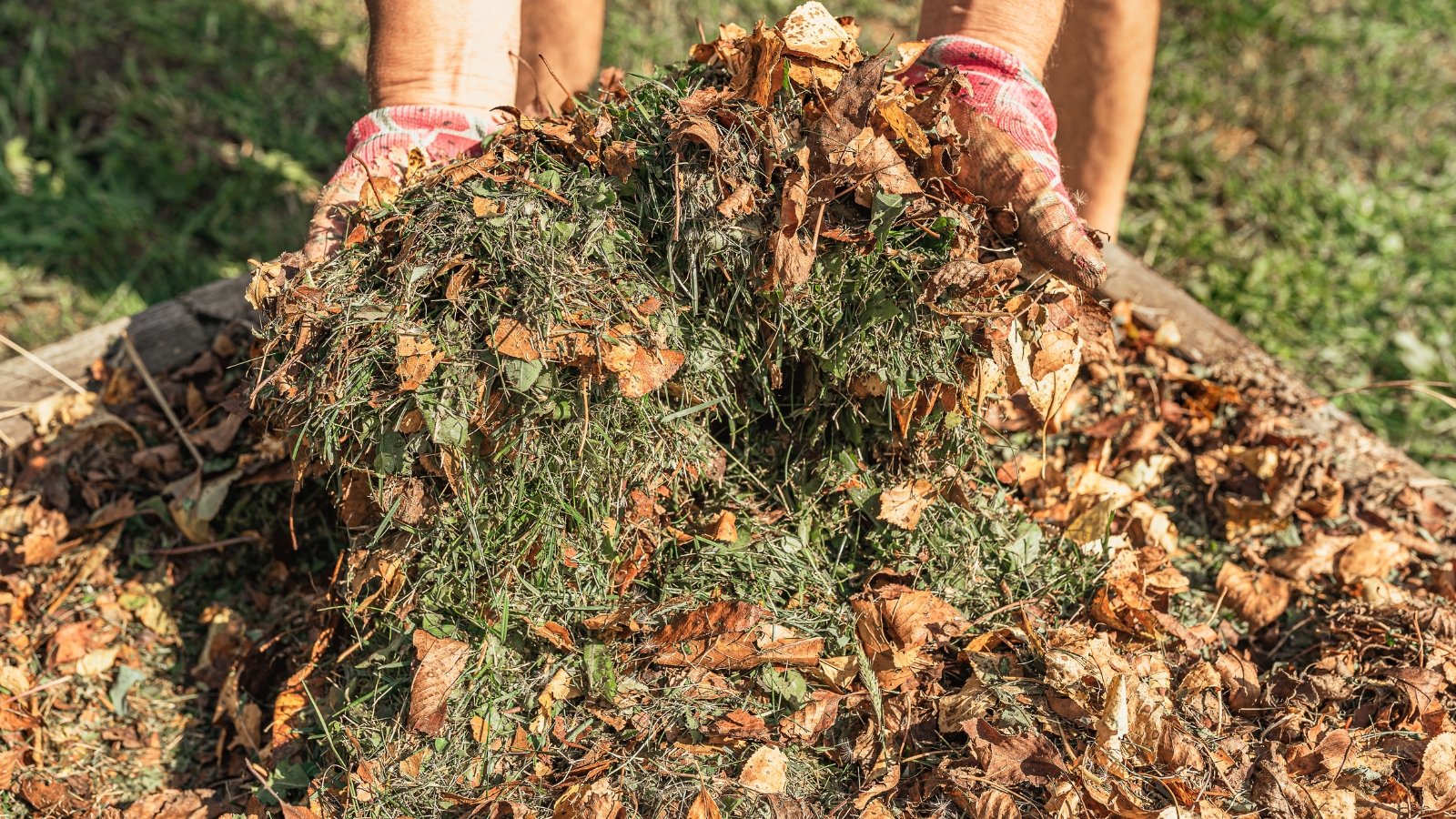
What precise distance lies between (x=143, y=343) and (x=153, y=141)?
1.52 meters

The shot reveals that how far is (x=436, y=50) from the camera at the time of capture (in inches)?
91.2

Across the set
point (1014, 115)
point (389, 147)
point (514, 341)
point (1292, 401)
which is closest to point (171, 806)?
point (514, 341)

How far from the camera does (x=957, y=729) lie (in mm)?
1962

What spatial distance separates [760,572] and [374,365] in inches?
32.3

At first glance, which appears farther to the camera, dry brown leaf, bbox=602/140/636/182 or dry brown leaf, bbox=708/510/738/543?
dry brown leaf, bbox=708/510/738/543

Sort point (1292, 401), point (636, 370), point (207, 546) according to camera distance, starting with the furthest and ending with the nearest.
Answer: point (1292, 401) → point (207, 546) → point (636, 370)

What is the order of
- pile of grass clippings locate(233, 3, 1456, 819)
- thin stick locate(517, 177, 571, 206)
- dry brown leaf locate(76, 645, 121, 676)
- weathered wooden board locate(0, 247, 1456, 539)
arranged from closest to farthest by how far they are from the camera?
pile of grass clippings locate(233, 3, 1456, 819), thin stick locate(517, 177, 571, 206), dry brown leaf locate(76, 645, 121, 676), weathered wooden board locate(0, 247, 1456, 539)

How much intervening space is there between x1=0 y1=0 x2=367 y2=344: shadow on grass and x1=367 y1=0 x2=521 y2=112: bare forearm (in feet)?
4.30

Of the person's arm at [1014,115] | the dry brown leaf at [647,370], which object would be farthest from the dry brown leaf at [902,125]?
the dry brown leaf at [647,370]

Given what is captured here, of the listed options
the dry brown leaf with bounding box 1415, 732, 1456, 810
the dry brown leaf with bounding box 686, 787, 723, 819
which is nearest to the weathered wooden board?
the dry brown leaf with bounding box 1415, 732, 1456, 810

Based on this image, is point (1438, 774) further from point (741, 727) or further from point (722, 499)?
point (722, 499)

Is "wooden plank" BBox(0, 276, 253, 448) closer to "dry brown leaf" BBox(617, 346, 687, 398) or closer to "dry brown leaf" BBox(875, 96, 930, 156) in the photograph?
"dry brown leaf" BBox(617, 346, 687, 398)

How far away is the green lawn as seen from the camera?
3660 millimetres

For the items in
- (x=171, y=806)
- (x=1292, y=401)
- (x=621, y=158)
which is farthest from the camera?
(x=1292, y=401)
